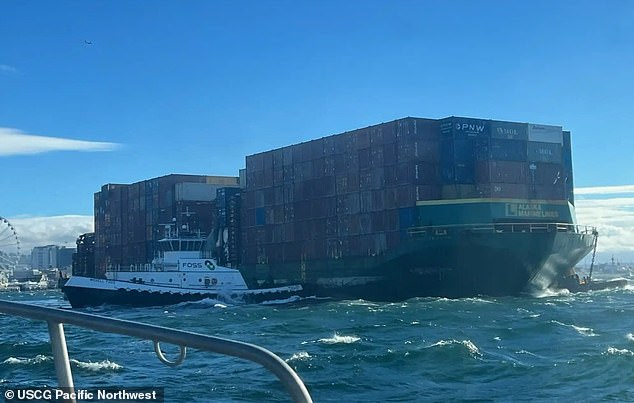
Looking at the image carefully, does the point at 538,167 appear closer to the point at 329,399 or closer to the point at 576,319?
the point at 576,319

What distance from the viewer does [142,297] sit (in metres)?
53.0

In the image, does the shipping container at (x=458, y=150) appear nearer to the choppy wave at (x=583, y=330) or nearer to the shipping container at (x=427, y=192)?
the shipping container at (x=427, y=192)

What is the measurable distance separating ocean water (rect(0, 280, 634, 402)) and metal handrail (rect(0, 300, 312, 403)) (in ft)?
34.1

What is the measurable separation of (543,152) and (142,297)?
28684mm

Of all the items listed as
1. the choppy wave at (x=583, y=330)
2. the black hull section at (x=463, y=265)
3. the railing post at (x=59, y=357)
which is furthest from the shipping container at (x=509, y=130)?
the railing post at (x=59, y=357)

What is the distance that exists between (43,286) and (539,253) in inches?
5918

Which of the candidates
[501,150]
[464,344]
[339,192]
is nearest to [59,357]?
[464,344]

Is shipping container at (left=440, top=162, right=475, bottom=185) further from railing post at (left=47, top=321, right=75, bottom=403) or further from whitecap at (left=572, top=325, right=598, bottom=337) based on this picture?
railing post at (left=47, top=321, right=75, bottom=403)

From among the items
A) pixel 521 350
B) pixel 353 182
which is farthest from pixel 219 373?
pixel 353 182

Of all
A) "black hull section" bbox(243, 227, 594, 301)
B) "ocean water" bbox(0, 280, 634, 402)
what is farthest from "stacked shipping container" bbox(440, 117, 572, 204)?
"ocean water" bbox(0, 280, 634, 402)

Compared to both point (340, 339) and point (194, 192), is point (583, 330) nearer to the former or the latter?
point (340, 339)

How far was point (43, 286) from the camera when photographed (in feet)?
570

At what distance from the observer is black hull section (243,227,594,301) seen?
43.6m

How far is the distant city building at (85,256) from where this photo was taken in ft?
260
